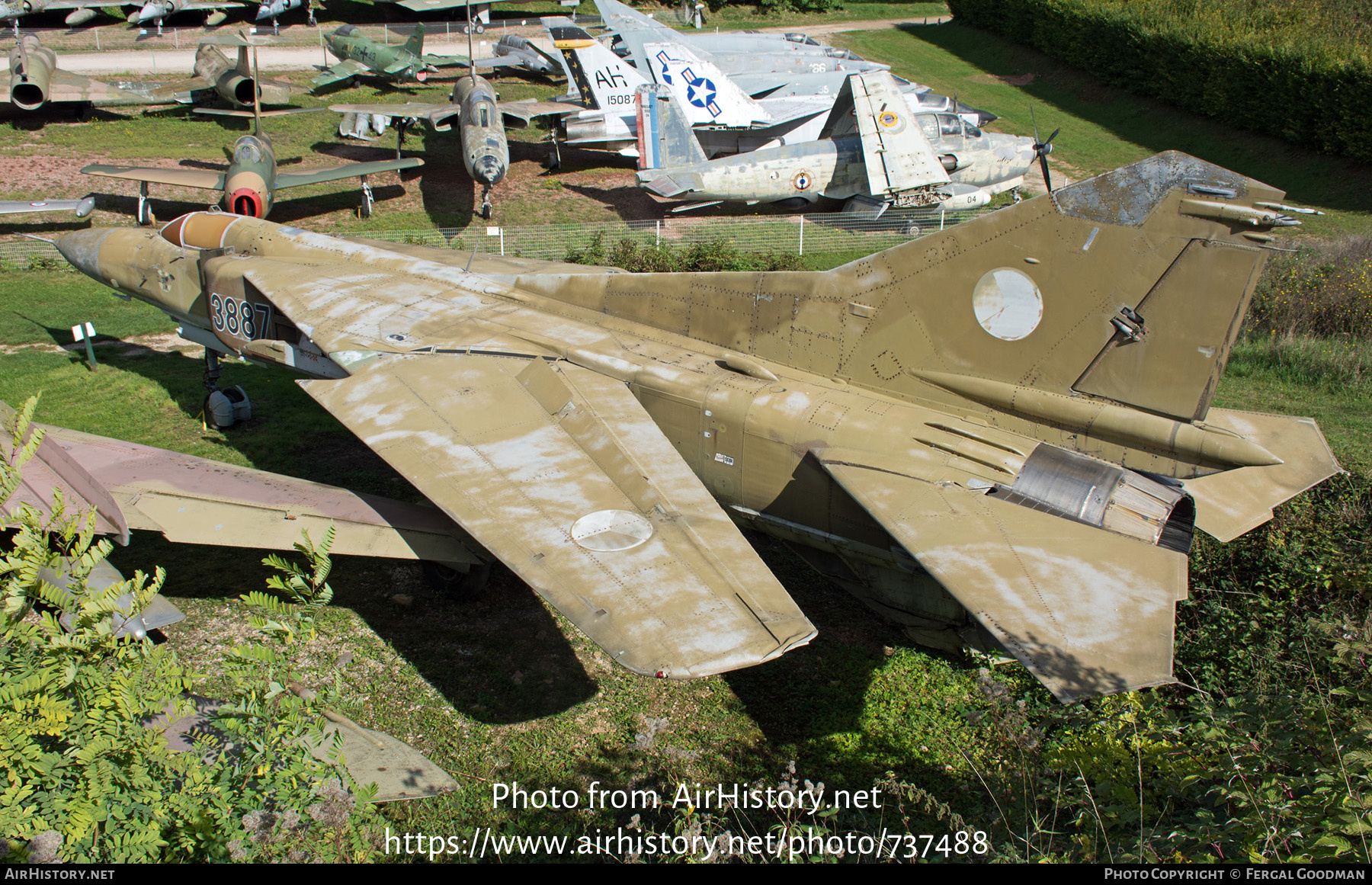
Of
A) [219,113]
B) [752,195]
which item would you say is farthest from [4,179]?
[752,195]

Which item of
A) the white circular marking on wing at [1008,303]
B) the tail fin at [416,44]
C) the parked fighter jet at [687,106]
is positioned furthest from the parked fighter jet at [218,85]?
the white circular marking on wing at [1008,303]

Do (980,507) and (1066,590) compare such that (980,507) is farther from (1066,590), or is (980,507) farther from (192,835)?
(192,835)

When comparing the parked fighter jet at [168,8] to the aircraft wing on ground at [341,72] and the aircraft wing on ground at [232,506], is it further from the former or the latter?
the aircraft wing on ground at [232,506]

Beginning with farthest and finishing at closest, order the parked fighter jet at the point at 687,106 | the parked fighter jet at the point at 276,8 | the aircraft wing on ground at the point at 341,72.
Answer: the parked fighter jet at the point at 276,8, the aircraft wing on ground at the point at 341,72, the parked fighter jet at the point at 687,106

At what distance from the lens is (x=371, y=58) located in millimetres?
41344

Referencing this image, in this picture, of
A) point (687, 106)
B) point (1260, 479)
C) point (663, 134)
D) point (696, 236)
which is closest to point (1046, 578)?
point (1260, 479)

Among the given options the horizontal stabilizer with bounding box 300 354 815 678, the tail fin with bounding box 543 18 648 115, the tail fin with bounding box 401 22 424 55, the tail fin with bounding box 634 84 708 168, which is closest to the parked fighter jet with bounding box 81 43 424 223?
the tail fin with bounding box 634 84 708 168

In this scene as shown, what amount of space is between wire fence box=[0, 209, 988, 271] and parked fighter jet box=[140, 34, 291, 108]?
12.6 metres

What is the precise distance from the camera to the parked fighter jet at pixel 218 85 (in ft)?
116

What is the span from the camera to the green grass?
3369cm

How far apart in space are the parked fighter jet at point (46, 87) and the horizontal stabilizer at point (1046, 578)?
38.4 m

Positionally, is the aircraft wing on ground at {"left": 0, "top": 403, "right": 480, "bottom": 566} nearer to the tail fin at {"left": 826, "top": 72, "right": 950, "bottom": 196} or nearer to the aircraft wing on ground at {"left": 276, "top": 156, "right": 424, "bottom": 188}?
the aircraft wing on ground at {"left": 276, "top": 156, "right": 424, "bottom": 188}

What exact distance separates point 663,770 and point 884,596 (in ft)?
10.5

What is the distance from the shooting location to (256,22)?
5034 cm
